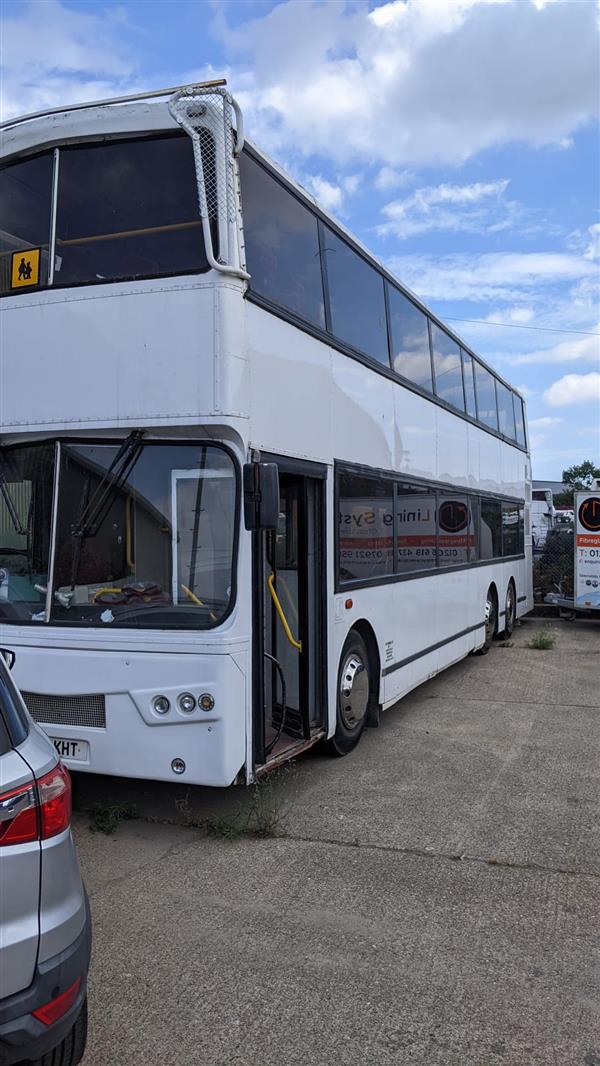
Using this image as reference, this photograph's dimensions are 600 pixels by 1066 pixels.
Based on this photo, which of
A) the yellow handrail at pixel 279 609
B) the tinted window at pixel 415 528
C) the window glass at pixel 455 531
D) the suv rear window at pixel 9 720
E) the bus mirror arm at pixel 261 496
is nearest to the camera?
the suv rear window at pixel 9 720

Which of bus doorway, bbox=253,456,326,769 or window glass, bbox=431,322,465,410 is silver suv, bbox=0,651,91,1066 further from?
window glass, bbox=431,322,465,410

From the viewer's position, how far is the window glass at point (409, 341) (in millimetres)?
8445

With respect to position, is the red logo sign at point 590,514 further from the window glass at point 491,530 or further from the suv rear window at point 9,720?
the suv rear window at point 9,720

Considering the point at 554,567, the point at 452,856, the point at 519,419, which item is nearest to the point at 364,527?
the point at 452,856

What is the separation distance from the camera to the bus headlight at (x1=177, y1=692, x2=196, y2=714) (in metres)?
4.91

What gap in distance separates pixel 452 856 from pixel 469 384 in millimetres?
8018

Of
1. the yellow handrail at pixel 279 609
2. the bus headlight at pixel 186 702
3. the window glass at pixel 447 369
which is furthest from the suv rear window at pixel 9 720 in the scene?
the window glass at pixel 447 369

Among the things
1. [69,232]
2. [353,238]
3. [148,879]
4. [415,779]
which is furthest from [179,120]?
[415,779]

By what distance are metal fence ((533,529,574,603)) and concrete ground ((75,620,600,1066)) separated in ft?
40.1

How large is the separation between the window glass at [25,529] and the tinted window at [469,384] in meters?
7.43

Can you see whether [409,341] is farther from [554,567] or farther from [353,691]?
[554,567]

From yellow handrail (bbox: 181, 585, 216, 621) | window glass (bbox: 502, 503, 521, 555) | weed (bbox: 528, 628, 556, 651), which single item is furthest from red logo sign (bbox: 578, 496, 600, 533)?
yellow handrail (bbox: 181, 585, 216, 621)

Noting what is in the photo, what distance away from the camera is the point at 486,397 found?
1294 cm

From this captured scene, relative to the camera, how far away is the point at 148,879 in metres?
4.67
